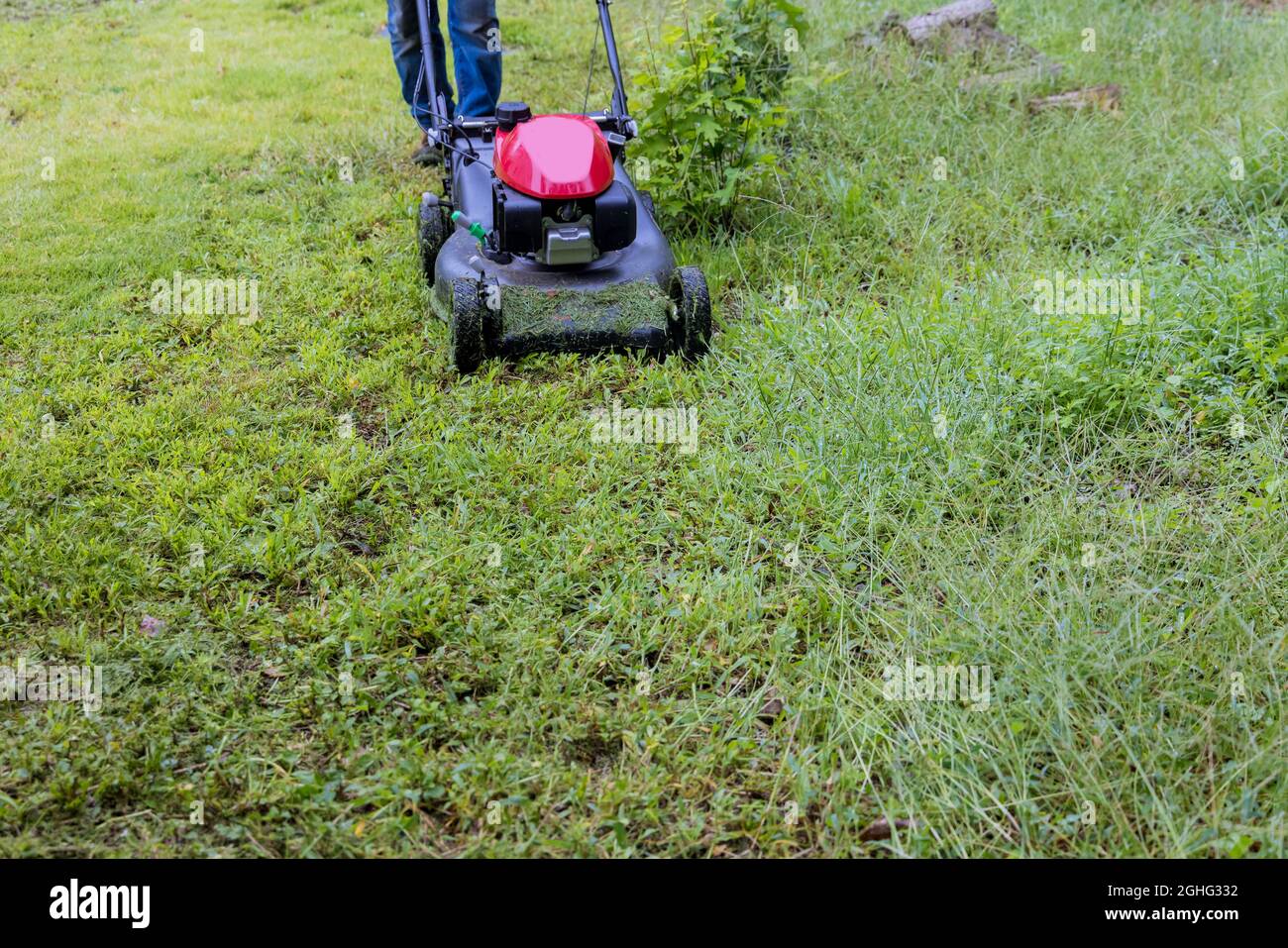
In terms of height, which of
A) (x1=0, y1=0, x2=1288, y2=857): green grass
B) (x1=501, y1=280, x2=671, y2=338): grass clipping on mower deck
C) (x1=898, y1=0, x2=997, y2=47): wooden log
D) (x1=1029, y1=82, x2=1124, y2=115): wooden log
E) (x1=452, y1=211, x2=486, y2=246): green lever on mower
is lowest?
(x1=0, y1=0, x2=1288, y2=857): green grass

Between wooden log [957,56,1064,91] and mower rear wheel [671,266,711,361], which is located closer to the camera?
mower rear wheel [671,266,711,361]

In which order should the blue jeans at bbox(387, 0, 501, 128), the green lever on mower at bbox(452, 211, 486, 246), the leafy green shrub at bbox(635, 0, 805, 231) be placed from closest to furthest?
the green lever on mower at bbox(452, 211, 486, 246), the leafy green shrub at bbox(635, 0, 805, 231), the blue jeans at bbox(387, 0, 501, 128)

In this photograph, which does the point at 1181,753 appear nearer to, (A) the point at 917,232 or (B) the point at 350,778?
(B) the point at 350,778

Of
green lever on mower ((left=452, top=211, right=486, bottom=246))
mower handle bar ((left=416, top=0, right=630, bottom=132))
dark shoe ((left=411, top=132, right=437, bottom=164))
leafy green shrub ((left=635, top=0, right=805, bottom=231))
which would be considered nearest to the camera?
green lever on mower ((left=452, top=211, right=486, bottom=246))

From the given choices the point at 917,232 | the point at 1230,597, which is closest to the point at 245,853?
the point at 1230,597

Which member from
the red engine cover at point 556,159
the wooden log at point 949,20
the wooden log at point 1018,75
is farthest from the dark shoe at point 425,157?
the wooden log at point 949,20

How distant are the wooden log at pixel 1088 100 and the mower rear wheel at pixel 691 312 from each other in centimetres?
315

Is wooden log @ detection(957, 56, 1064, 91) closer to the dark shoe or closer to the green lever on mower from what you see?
the dark shoe

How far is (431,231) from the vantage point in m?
4.47

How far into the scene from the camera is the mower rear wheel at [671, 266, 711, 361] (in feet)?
12.8

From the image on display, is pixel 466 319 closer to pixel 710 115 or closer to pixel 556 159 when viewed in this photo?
pixel 556 159

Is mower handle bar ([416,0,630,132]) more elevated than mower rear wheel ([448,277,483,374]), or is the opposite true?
mower handle bar ([416,0,630,132])

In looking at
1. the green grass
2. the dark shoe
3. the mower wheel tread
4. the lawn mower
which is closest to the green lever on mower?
the lawn mower

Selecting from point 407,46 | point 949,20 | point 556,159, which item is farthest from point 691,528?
point 949,20
